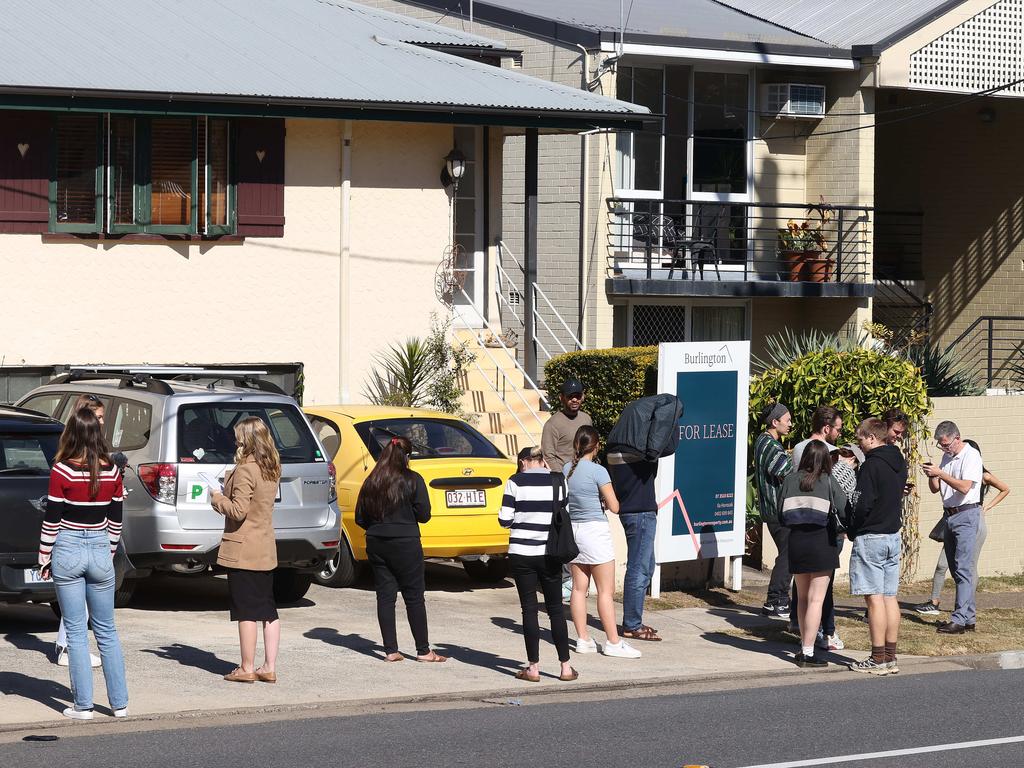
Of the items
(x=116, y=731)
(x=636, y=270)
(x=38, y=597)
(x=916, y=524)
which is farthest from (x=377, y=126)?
(x=116, y=731)

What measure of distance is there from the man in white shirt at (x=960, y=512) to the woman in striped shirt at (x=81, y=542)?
23.7ft

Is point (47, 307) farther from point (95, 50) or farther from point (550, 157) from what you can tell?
point (550, 157)

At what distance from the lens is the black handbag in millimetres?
10469

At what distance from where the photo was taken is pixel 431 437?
14.2 meters

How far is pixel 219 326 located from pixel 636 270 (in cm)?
692

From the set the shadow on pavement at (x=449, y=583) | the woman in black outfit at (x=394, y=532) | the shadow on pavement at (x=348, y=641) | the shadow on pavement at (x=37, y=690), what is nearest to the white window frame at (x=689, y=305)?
the shadow on pavement at (x=449, y=583)

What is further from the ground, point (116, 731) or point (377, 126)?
point (377, 126)

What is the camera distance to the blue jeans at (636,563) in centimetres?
1230

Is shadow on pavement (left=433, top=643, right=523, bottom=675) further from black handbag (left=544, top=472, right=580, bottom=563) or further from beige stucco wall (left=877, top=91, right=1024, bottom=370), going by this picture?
beige stucco wall (left=877, top=91, right=1024, bottom=370)

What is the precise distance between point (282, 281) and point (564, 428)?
5557 millimetres

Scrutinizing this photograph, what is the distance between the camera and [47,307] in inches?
665

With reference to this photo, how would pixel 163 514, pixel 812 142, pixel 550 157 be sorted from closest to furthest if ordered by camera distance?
pixel 163 514, pixel 550 157, pixel 812 142

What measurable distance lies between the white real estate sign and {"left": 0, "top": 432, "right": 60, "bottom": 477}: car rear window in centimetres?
543

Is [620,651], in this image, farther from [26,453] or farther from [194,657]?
[26,453]
